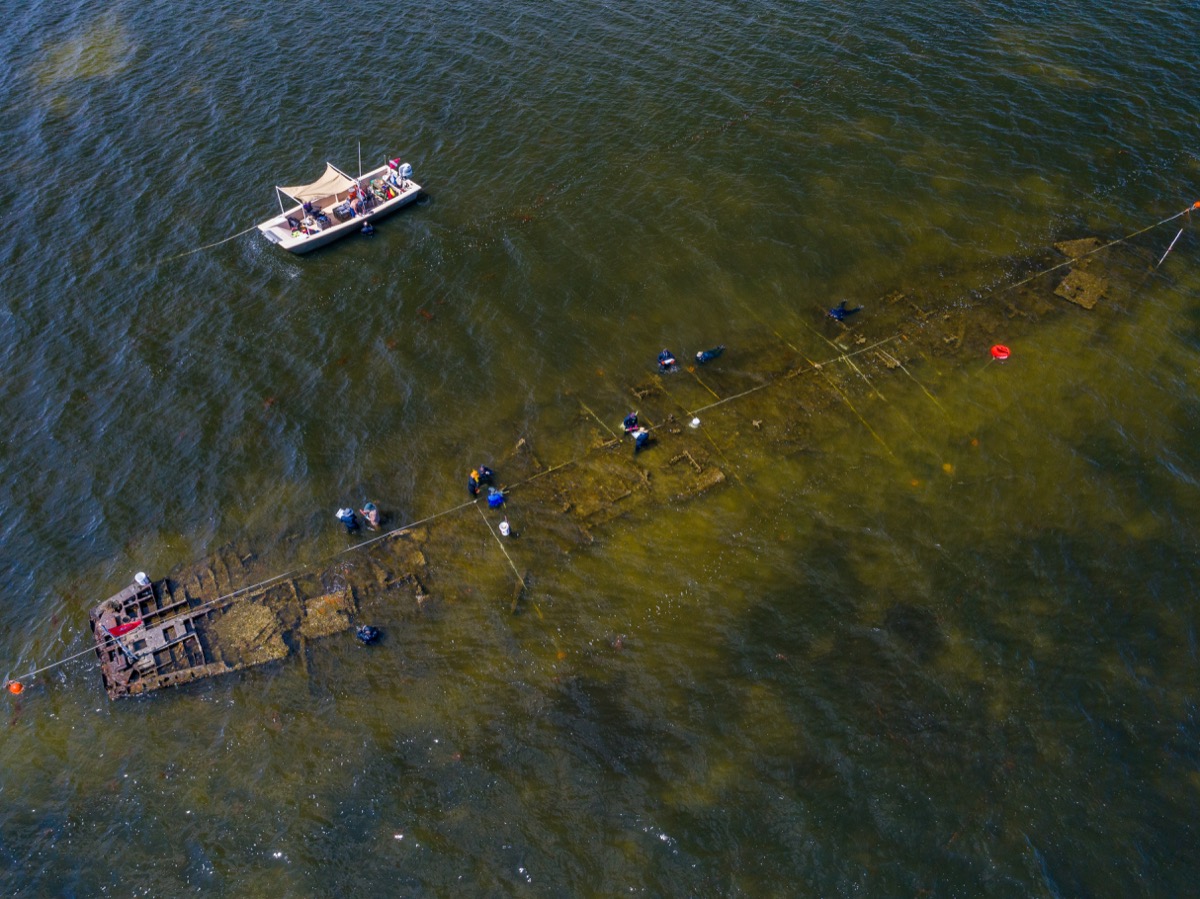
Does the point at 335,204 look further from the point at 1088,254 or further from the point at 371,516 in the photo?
the point at 1088,254

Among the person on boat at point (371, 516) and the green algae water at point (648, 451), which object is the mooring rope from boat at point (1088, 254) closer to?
the green algae water at point (648, 451)

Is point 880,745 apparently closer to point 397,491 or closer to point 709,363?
point 709,363

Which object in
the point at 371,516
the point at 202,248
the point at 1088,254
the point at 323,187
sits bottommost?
the point at 1088,254

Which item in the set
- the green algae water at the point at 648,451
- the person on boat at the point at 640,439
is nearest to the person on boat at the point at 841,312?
the green algae water at the point at 648,451

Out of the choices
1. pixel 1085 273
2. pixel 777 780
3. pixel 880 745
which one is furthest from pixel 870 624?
pixel 1085 273

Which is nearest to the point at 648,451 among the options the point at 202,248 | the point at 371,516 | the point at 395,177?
the point at 371,516

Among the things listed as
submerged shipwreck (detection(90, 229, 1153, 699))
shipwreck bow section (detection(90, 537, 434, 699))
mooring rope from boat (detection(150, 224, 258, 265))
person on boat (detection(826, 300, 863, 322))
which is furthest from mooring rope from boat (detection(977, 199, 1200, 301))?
mooring rope from boat (detection(150, 224, 258, 265))
